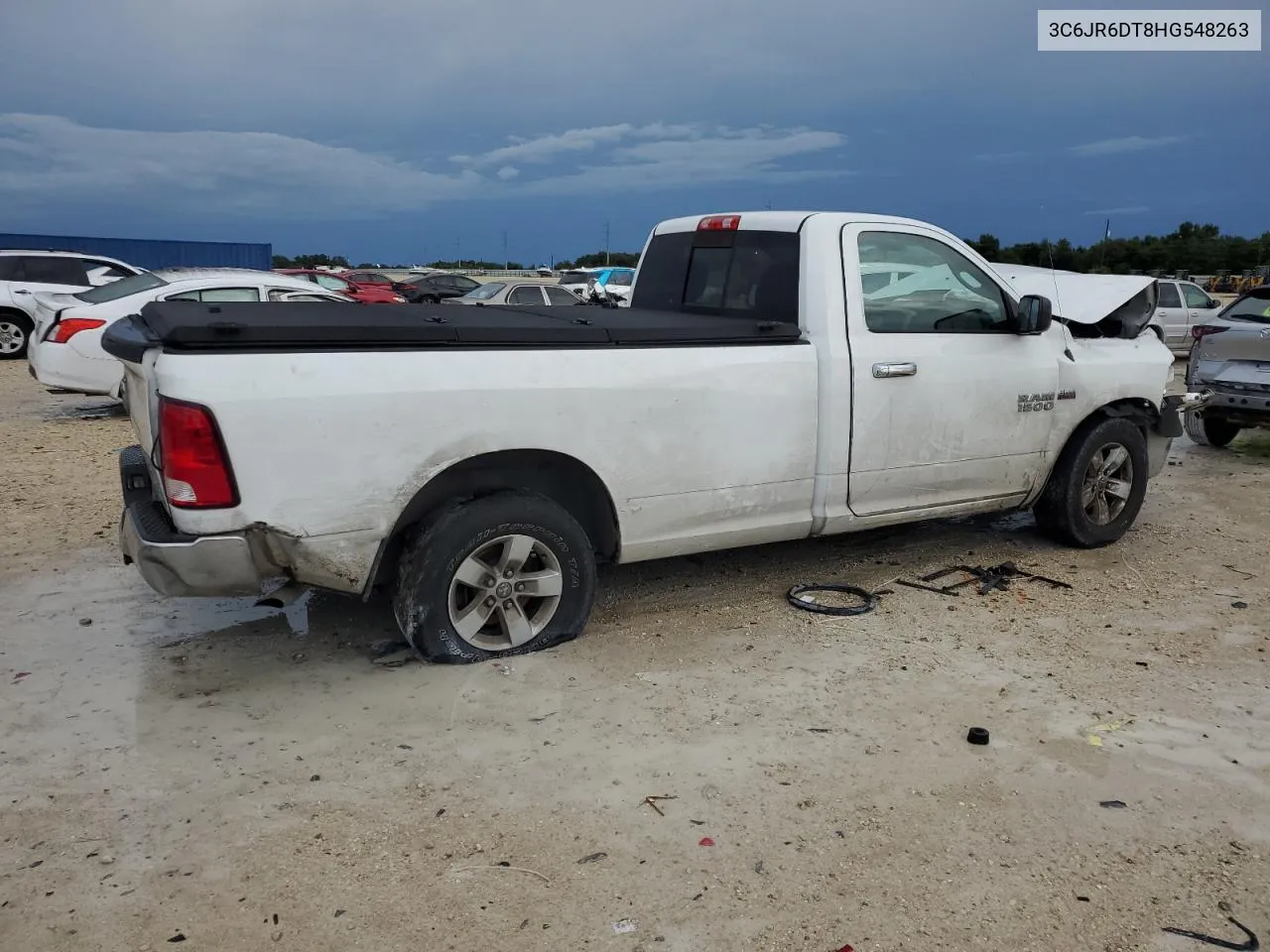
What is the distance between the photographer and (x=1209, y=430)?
10500mm

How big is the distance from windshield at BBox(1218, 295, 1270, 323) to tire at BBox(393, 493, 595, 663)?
26.8 feet

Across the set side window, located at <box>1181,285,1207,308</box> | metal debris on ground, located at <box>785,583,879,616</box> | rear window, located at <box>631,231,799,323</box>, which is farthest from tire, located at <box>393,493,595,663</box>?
side window, located at <box>1181,285,1207,308</box>

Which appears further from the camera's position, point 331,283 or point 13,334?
point 331,283

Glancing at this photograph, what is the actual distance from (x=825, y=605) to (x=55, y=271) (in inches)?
633

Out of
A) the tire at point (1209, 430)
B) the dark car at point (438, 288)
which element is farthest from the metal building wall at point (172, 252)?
the tire at point (1209, 430)

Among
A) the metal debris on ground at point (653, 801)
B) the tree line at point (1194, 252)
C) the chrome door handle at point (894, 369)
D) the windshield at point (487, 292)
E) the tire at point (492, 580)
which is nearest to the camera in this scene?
the metal debris on ground at point (653, 801)

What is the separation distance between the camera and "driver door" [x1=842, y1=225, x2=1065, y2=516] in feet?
17.0

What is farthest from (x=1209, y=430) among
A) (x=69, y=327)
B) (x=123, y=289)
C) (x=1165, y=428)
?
(x=69, y=327)

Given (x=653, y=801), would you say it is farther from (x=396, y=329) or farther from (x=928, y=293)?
(x=928, y=293)

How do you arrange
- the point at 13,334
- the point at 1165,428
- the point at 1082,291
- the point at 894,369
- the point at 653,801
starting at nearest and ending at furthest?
1. the point at 653,801
2. the point at 894,369
3. the point at 1082,291
4. the point at 1165,428
5. the point at 13,334

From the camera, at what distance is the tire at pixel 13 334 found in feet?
54.6

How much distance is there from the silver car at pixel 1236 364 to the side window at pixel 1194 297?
9.35 metres

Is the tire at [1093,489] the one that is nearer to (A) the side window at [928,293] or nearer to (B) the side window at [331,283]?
(A) the side window at [928,293]

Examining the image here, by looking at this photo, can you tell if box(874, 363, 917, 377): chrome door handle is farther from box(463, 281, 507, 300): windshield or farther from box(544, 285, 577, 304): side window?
box(463, 281, 507, 300): windshield
